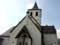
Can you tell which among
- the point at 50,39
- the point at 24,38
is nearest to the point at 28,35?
the point at 24,38

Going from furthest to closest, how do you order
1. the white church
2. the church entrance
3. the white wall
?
the white wall, the white church, the church entrance

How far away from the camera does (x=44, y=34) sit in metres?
34.7

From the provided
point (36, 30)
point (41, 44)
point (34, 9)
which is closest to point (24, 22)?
point (36, 30)

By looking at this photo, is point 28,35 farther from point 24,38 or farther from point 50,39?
point 50,39

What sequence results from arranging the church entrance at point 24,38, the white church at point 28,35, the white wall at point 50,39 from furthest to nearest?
1. the white wall at point 50,39
2. the white church at point 28,35
3. the church entrance at point 24,38

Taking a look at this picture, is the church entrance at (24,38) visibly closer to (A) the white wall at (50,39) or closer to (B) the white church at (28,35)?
(B) the white church at (28,35)

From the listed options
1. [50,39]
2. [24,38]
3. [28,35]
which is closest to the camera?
[24,38]

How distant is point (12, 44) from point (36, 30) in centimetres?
543

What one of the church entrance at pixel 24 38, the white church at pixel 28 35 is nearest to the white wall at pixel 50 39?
the white church at pixel 28 35

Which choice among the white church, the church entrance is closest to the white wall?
the white church

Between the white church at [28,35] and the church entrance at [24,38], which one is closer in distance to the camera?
the church entrance at [24,38]

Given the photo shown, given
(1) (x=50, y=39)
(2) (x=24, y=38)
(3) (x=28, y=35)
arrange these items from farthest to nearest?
(1) (x=50, y=39)
(3) (x=28, y=35)
(2) (x=24, y=38)

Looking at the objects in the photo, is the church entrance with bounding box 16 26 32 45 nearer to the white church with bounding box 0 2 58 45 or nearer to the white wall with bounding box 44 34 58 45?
the white church with bounding box 0 2 58 45

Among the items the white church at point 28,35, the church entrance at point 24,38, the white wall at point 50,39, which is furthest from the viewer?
the white wall at point 50,39
